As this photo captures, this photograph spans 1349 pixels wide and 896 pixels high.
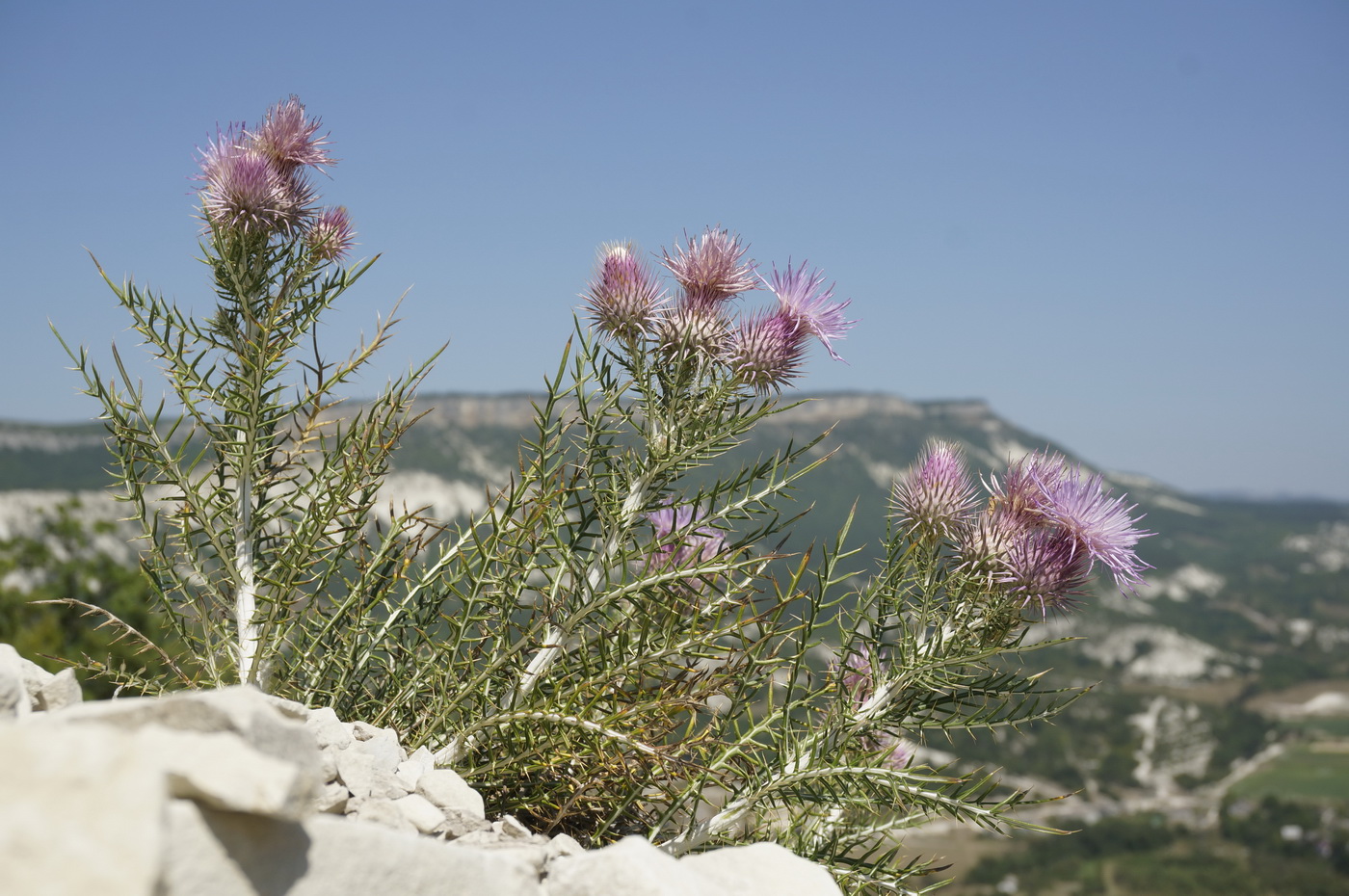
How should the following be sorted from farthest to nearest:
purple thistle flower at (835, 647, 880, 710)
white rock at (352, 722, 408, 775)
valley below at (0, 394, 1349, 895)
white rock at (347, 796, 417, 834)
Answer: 1. valley below at (0, 394, 1349, 895)
2. purple thistle flower at (835, 647, 880, 710)
3. white rock at (352, 722, 408, 775)
4. white rock at (347, 796, 417, 834)

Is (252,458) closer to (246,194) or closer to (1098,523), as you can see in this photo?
(246,194)

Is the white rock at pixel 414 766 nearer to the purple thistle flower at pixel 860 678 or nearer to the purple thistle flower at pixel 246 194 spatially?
the purple thistle flower at pixel 860 678

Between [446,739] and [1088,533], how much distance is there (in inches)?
108

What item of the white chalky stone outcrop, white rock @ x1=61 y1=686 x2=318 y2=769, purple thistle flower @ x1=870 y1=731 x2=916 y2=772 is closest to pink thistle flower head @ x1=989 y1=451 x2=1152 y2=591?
purple thistle flower @ x1=870 y1=731 x2=916 y2=772

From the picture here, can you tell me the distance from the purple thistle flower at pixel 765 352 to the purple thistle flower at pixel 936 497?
72 cm

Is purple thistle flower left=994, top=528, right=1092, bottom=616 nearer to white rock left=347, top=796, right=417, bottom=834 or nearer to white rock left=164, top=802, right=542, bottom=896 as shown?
white rock left=164, top=802, right=542, bottom=896

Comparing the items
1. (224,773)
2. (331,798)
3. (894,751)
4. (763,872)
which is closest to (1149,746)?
(894,751)

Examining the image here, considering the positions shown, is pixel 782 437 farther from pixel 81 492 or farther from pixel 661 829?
pixel 661 829

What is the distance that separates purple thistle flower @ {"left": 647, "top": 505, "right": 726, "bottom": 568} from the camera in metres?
3.64

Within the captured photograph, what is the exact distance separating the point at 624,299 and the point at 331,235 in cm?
166

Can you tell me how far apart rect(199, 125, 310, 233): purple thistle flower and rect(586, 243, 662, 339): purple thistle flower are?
5.28 feet

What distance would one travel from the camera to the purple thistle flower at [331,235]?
15.1 ft

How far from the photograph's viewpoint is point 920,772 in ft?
12.2

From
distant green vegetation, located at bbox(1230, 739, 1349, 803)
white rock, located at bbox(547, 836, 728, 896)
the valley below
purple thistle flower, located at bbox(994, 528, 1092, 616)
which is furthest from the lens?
distant green vegetation, located at bbox(1230, 739, 1349, 803)
